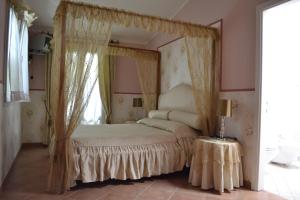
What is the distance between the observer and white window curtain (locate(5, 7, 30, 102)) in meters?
2.94

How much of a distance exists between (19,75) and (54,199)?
1906mm

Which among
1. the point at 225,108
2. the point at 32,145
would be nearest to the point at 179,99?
the point at 225,108

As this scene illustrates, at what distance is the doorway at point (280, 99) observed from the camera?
286 centimetres

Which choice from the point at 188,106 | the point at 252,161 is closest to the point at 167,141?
Answer: the point at 188,106

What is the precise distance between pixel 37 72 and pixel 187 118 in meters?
3.66

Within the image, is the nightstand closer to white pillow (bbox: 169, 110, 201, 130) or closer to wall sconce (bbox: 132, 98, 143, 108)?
white pillow (bbox: 169, 110, 201, 130)

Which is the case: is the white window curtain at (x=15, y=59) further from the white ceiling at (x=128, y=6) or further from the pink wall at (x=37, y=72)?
the pink wall at (x=37, y=72)

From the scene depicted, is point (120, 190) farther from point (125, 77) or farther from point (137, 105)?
point (125, 77)

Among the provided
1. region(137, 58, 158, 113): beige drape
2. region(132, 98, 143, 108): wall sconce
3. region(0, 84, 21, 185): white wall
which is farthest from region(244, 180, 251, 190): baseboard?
region(132, 98, 143, 108): wall sconce

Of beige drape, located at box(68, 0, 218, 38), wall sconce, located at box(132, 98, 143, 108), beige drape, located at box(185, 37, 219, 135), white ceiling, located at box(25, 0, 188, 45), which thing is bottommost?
wall sconce, located at box(132, 98, 143, 108)

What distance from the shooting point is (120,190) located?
283cm

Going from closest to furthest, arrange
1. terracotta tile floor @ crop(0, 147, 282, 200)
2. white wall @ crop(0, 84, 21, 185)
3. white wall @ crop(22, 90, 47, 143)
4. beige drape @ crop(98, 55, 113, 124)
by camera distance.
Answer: terracotta tile floor @ crop(0, 147, 282, 200) → white wall @ crop(0, 84, 21, 185) → white wall @ crop(22, 90, 47, 143) → beige drape @ crop(98, 55, 113, 124)

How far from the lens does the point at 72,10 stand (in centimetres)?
259

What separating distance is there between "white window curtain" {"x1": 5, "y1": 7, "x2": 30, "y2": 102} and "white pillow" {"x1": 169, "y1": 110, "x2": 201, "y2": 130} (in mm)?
2343
